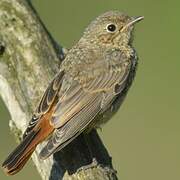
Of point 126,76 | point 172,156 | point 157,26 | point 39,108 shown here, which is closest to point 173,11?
point 157,26

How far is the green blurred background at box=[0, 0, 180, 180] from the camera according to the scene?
1149 centimetres

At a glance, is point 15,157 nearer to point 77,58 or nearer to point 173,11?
point 77,58

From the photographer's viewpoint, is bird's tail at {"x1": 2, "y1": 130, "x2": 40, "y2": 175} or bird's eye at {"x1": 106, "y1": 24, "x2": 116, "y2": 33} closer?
bird's tail at {"x1": 2, "y1": 130, "x2": 40, "y2": 175}

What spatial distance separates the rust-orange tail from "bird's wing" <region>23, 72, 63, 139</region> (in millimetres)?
51

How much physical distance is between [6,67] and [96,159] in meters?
1.10

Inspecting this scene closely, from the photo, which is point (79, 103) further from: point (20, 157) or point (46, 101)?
point (20, 157)

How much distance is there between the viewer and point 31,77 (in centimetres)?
774

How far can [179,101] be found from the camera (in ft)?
41.2

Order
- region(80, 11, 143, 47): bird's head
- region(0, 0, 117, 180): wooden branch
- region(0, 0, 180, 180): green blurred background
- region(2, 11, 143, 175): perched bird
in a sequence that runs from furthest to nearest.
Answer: region(0, 0, 180, 180): green blurred background
region(80, 11, 143, 47): bird's head
region(2, 11, 143, 175): perched bird
region(0, 0, 117, 180): wooden branch

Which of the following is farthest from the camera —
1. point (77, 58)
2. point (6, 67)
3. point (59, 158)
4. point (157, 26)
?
point (157, 26)

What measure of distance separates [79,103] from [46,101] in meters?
0.35

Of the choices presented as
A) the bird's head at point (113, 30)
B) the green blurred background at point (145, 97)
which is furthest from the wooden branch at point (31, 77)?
the green blurred background at point (145, 97)

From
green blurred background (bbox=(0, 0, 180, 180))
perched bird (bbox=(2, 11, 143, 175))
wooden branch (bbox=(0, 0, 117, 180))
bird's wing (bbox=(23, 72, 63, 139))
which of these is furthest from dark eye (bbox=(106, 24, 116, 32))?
green blurred background (bbox=(0, 0, 180, 180))

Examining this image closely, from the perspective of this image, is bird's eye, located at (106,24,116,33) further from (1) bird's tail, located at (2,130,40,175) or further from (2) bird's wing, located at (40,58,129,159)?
(1) bird's tail, located at (2,130,40,175)
